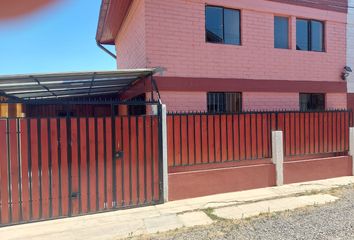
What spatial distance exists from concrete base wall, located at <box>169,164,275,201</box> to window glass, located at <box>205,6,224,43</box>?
12.3 ft

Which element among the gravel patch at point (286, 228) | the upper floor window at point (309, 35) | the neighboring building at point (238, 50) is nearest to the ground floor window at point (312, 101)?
the neighboring building at point (238, 50)

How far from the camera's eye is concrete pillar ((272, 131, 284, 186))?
7.45 m

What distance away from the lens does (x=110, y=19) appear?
10.3 metres

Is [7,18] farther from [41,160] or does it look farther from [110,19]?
[41,160]

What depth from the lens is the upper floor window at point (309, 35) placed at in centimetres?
945

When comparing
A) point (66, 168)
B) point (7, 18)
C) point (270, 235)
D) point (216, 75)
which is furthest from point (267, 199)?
→ point (7, 18)

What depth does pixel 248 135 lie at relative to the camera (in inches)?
289

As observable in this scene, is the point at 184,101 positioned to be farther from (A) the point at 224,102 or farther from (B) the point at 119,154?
(B) the point at 119,154

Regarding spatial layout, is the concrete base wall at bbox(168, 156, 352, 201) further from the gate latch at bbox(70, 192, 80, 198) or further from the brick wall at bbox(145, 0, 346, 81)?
the brick wall at bbox(145, 0, 346, 81)

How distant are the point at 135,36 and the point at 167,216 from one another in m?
5.38

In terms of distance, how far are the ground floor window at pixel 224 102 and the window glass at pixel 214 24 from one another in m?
1.56

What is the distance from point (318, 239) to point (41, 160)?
16.0ft

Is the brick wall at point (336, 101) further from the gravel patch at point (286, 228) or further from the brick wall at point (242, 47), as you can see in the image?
the gravel patch at point (286, 228)

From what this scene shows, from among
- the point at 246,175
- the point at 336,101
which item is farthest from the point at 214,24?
the point at 336,101
